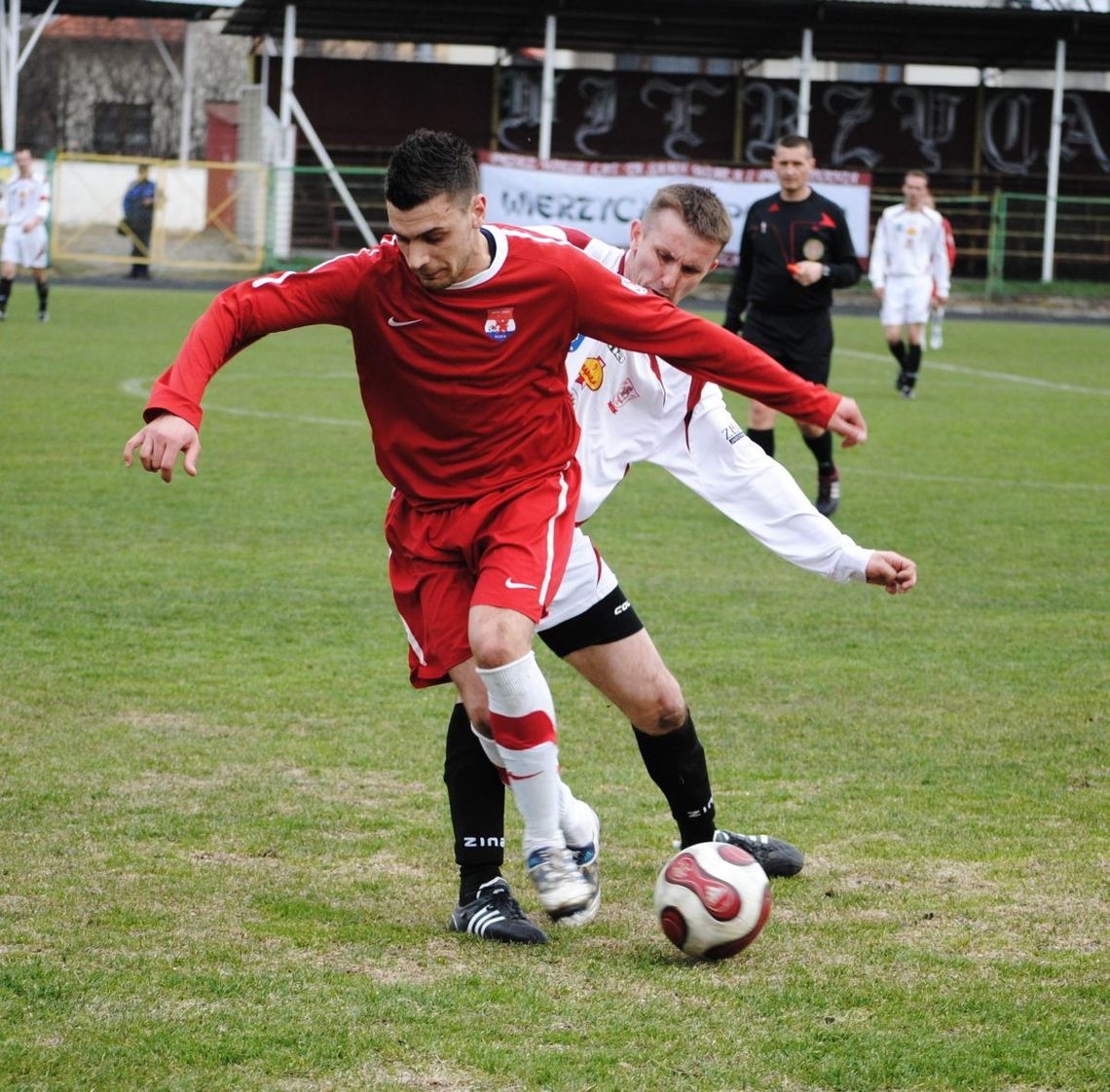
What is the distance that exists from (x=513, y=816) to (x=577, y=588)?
1188mm

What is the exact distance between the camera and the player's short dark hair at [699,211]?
15.0ft

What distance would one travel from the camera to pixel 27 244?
23.1 m

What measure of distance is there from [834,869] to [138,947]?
1858 mm

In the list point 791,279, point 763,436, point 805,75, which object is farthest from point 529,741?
point 805,75

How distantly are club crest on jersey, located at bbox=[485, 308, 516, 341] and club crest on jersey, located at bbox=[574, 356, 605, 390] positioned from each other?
56 cm

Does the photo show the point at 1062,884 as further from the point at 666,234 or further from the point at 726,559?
the point at 726,559

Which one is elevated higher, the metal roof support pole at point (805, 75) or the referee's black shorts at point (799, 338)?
the metal roof support pole at point (805, 75)

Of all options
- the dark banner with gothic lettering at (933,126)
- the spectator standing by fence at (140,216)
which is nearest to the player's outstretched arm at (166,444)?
the spectator standing by fence at (140,216)

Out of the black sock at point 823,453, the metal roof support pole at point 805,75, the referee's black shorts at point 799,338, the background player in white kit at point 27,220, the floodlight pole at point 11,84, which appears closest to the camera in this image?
the black sock at point 823,453

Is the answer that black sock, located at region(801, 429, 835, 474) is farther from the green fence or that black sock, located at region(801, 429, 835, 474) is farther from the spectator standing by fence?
the green fence

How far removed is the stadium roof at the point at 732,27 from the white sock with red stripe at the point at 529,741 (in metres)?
30.8

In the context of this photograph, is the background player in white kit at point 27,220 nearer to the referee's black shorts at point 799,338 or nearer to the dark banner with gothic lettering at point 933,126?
the referee's black shorts at point 799,338

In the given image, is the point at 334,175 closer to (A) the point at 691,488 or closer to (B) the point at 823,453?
(B) the point at 823,453

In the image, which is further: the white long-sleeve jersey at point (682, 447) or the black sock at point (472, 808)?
the white long-sleeve jersey at point (682, 447)
